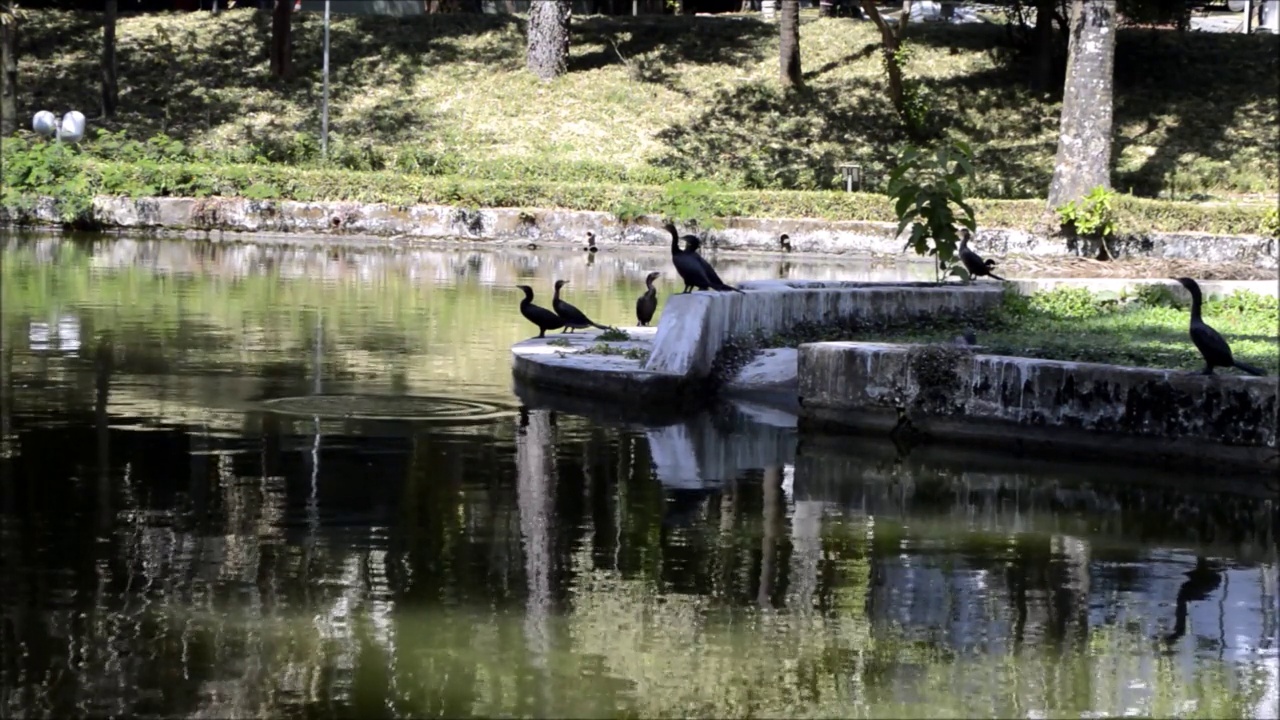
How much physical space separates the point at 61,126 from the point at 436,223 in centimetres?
851

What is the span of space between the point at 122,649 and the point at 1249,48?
3794 centimetres

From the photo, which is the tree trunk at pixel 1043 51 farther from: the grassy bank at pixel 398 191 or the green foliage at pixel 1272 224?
the green foliage at pixel 1272 224

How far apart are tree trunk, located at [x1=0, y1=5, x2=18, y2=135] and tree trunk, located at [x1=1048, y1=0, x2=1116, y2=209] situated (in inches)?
791

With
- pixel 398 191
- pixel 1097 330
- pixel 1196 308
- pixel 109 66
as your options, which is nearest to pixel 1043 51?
pixel 398 191

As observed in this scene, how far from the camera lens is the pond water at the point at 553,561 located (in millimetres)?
7457

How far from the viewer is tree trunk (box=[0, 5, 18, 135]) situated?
3447cm

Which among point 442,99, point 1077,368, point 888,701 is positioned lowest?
point 888,701

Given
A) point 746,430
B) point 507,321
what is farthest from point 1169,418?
point 507,321

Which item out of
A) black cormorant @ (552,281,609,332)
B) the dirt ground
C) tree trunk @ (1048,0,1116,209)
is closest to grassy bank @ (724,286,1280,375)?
black cormorant @ (552,281,609,332)

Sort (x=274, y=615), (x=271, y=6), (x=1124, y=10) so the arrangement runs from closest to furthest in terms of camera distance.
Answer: (x=274, y=615) < (x=1124, y=10) < (x=271, y=6)

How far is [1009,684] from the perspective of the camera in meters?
7.68

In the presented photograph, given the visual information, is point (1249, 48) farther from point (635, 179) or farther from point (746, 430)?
point (746, 430)

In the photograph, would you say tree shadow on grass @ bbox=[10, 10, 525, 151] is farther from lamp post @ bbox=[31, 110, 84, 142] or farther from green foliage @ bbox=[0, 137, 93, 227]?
green foliage @ bbox=[0, 137, 93, 227]

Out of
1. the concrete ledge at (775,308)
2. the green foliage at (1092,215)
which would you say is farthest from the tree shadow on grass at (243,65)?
the concrete ledge at (775,308)
